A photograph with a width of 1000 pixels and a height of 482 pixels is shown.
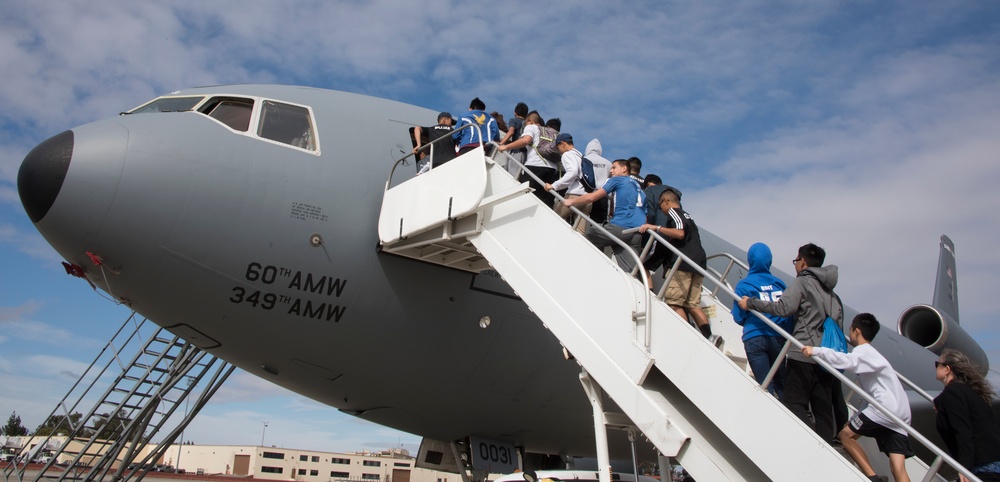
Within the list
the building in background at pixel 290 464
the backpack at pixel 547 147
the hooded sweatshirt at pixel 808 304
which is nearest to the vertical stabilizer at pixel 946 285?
the backpack at pixel 547 147

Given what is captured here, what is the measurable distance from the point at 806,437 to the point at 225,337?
5.77 m

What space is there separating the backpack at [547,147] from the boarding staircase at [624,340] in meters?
1.01

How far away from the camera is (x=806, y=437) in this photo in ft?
Answer: 16.1

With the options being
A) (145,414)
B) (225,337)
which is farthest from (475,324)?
(145,414)

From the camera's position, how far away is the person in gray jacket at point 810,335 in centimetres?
559

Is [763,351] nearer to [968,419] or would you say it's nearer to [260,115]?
[968,419]

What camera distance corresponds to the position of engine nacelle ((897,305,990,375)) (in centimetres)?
1645

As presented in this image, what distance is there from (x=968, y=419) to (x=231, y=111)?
293 inches

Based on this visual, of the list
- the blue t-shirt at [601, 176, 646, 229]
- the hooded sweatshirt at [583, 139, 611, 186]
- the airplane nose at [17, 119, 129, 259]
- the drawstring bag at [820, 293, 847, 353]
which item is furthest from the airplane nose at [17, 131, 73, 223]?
the drawstring bag at [820, 293, 847, 353]

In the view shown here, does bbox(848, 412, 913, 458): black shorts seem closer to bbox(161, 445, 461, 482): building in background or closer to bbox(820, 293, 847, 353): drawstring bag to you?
bbox(820, 293, 847, 353): drawstring bag

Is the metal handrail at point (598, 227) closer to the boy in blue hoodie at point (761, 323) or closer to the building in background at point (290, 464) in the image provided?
the boy in blue hoodie at point (761, 323)

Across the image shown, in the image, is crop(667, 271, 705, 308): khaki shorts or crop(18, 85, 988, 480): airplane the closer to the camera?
crop(667, 271, 705, 308): khaki shorts

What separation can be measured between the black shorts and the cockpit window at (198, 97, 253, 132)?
6467 millimetres

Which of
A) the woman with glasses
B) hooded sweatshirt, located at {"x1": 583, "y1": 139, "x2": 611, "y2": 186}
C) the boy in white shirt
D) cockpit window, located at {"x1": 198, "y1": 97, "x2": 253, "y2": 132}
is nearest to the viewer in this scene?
the woman with glasses
